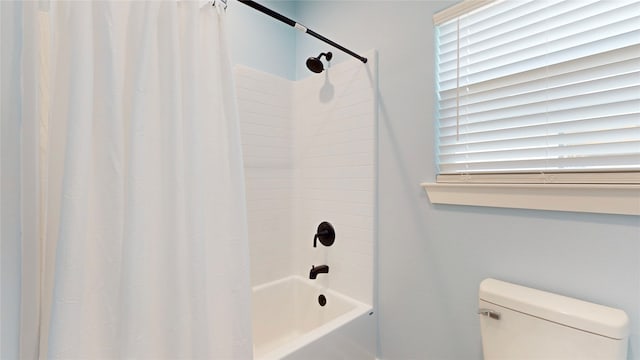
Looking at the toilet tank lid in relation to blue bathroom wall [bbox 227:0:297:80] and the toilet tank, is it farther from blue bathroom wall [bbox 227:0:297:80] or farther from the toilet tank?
blue bathroom wall [bbox 227:0:297:80]

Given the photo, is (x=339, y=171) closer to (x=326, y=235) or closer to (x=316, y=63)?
(x=326, y=235)

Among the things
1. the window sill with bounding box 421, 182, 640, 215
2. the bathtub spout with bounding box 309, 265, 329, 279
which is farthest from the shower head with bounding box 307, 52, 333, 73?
the bathtub spout with bounding box 309, 265, 329, 279

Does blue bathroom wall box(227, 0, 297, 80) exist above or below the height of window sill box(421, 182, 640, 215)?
above

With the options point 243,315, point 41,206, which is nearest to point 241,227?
point 243,315

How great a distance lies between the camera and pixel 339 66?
1688mm

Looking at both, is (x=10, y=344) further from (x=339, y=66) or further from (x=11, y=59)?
(x=339, y=66)

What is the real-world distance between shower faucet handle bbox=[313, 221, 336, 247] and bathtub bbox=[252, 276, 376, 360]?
32 cm

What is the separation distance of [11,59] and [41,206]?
362mm

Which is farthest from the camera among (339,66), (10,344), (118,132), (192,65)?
(339,66)

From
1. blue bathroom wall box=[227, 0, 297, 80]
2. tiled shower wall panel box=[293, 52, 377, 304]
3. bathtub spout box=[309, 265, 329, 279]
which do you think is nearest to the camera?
tiled shower wall panel box=[293, 52, 377, 304]

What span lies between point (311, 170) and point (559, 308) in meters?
1.38

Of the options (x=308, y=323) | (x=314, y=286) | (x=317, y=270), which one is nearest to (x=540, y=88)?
(x=317, y=270)

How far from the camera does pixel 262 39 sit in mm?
1898

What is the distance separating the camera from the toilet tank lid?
2.60 feet
